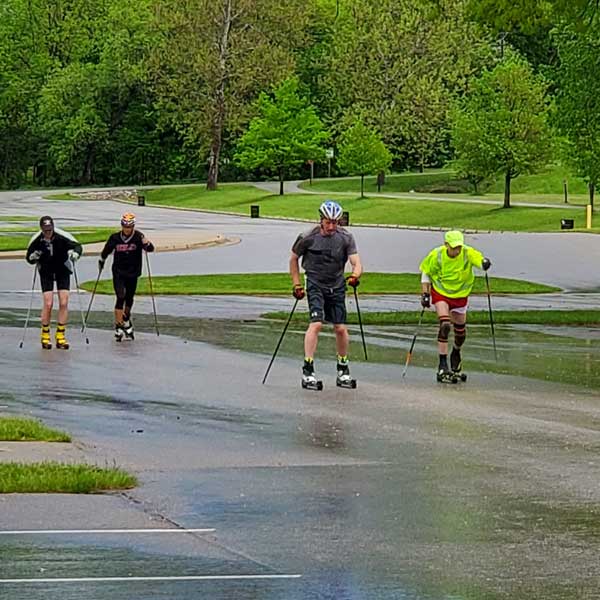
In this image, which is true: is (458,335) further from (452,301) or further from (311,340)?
(311,340)

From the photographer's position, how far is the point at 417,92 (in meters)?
94.6

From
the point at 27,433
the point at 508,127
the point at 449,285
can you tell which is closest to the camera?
the point at 27,433

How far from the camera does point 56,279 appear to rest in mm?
19766

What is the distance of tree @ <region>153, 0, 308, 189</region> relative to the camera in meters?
93.4

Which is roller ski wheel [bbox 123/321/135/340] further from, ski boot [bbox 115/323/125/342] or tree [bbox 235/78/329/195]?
tree [bbox 235/78/329/195]

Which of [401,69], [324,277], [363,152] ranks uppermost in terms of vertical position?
[401,69]

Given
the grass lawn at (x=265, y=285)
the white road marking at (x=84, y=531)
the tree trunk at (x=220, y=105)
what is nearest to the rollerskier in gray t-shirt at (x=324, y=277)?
the white road marking at (x=84, y=531)

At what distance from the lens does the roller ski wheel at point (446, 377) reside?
16.5m

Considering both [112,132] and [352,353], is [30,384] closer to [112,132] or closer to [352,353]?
[352,353]

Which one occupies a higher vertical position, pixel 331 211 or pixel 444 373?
pixel 331 211

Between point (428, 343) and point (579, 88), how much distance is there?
54.9 feet

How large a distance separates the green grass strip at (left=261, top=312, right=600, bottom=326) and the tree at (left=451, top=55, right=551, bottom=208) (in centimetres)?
4484

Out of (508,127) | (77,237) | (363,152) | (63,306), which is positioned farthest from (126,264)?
(363,152)

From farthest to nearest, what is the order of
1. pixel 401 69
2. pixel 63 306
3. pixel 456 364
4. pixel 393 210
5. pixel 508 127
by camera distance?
pixel 401 69 < pixel 393 210 < pixel 508 127 < pixel 63 306 < pixel 456 364
